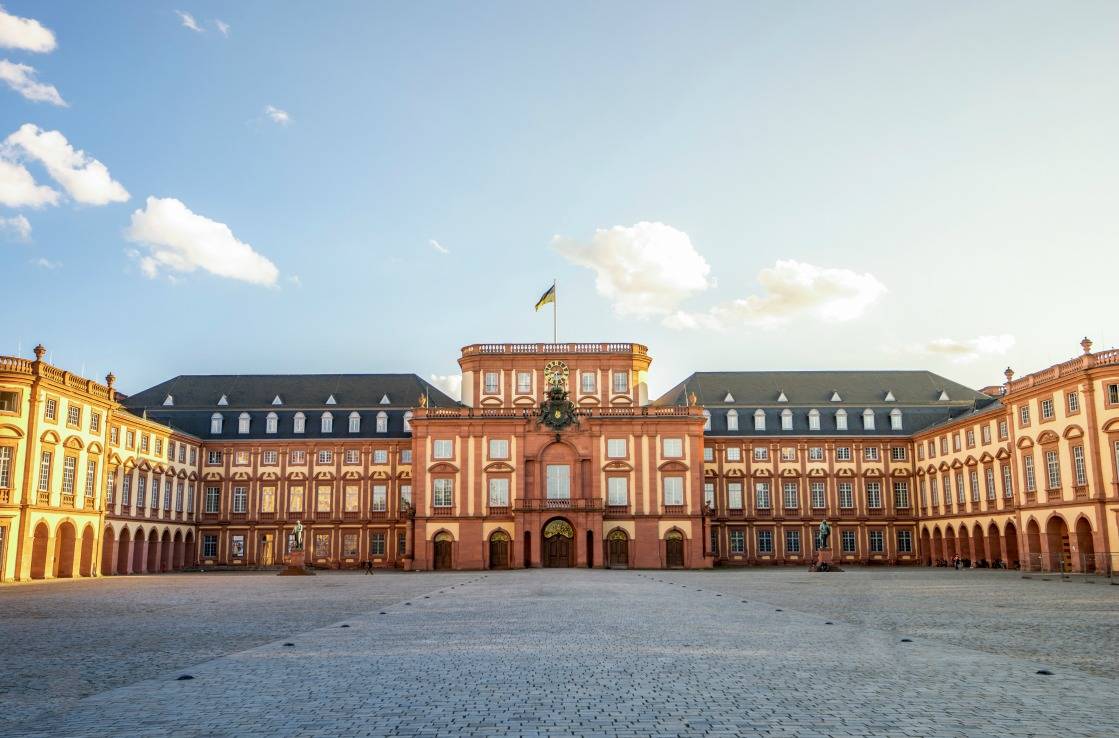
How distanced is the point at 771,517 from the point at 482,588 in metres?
47.2

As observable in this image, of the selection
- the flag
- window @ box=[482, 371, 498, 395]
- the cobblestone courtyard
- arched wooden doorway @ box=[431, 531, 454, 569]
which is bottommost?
the cobblestone courtyard

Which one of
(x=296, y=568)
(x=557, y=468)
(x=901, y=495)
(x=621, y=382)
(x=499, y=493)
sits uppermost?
(x=621, y=382)

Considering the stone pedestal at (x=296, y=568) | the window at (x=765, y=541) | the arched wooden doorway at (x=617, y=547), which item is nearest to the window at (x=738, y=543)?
the window at (x=765, y=541)

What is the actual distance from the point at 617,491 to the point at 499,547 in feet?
34.2

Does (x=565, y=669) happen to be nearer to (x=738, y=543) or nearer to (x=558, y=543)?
(x=558, y=543)

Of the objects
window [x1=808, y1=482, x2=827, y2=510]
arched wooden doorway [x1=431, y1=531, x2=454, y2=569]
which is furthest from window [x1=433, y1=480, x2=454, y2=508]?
window [x1=808, y1=482, x2=827, y2=510]

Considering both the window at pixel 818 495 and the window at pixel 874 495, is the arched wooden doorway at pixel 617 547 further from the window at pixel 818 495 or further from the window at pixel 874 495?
the window at pixel 874 495

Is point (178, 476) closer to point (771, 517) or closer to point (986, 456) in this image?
point (771, 517)

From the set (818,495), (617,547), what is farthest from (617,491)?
(818,495)

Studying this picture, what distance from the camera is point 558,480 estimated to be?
250ft

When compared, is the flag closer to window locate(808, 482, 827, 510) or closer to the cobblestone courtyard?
window locate(808, 482, 827, 510)

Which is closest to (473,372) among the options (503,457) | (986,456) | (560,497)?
(503,457)

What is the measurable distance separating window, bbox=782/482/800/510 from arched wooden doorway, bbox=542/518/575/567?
2147 cm

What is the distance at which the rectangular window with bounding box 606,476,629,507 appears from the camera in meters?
75.9
